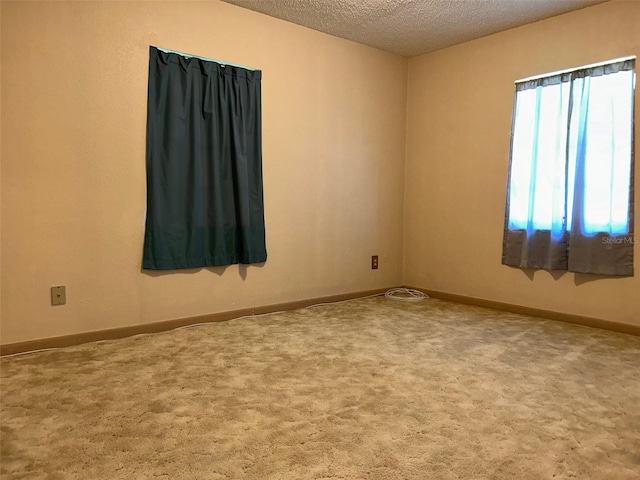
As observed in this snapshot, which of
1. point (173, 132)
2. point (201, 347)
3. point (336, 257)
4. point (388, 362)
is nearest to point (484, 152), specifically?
point (336, 257)

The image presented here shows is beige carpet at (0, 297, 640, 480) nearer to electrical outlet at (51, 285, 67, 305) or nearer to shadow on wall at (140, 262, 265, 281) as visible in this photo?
electrical outlet at (51, 285, 67, 305)

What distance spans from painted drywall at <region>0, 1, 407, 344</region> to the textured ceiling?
0.15 m

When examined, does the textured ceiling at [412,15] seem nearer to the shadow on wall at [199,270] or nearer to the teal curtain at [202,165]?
the teal curtain at [202,165]

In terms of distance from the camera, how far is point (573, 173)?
3543mm

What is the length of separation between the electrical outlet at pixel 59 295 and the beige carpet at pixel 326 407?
299 millimetres

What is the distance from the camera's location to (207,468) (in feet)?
5.00

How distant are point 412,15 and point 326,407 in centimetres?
310

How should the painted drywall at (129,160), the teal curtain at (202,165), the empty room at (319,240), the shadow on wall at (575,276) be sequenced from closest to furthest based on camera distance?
the empty room at (319,240) < the painted drywall at (129,160) < the teal curtain at (202,165) < the shadow on wall at (575,276)

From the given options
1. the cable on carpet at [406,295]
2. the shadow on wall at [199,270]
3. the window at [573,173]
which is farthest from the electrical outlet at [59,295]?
the window at [573,173]

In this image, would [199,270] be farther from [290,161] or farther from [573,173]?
[573,173]

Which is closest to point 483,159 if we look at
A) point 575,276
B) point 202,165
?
point 575,276

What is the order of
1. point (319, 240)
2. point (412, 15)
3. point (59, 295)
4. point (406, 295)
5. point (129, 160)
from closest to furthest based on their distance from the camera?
point (59, 295), point (129, 160), point (412, 15), point (319, 240), point (406, 295)

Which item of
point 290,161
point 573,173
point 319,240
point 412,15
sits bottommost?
point 319,240

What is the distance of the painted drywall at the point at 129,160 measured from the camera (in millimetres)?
2674
